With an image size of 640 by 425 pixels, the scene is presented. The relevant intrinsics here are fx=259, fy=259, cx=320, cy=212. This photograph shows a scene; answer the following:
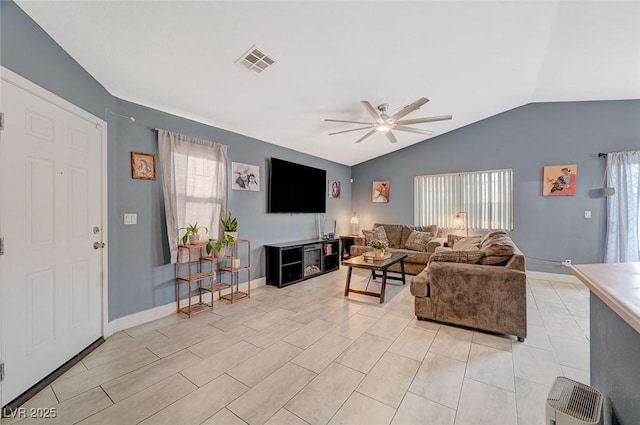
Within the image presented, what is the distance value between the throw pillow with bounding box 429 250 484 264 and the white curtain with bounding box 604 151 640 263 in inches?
139

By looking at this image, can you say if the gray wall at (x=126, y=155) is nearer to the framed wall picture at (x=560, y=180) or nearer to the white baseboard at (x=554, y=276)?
the white baseboard at (x=554, y=276)

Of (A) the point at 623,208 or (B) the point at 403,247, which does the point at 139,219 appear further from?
(A) the point at 623,208

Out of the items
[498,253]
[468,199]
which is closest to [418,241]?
[468,199]

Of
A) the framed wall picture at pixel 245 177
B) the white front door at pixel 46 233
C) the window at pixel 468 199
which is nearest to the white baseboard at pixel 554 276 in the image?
the window at pixel 468 199

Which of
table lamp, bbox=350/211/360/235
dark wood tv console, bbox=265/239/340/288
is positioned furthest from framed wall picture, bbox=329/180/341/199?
dark wood tv console, bbox=265/239/340/288

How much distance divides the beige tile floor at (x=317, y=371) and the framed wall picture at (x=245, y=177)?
1.89m

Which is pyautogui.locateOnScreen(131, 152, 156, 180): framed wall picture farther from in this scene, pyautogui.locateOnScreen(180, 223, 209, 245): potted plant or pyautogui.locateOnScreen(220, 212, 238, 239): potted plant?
pyautogui.locateOnScreen(220, 212, 238, 239): potted plant

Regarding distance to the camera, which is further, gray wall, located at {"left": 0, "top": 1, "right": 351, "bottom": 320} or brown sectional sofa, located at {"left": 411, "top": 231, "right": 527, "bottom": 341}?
brown sectional sofa, located at {"left": 411, "top": 231, "right": 527, "bottom": 341}

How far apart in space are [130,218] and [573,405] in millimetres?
3671

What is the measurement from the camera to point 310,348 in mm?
2406

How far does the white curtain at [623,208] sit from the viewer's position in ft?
13.9

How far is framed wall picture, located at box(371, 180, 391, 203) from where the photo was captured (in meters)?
6.71

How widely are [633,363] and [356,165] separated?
6528 mm

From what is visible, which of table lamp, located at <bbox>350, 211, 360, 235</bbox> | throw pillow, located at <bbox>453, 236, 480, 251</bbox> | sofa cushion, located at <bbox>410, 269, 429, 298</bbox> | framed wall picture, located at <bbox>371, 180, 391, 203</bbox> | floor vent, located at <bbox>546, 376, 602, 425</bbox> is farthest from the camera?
table lamp, located at <bbox>350, 211, 360, 235</bbox>
